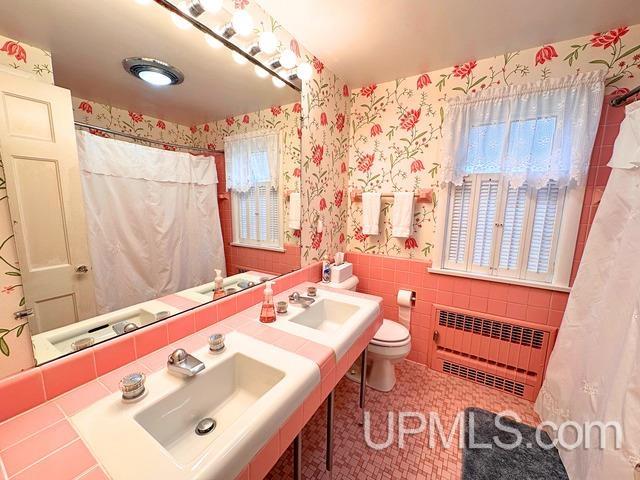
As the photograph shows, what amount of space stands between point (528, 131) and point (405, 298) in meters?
1.35

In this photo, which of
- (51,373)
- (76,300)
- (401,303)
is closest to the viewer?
(51,373)

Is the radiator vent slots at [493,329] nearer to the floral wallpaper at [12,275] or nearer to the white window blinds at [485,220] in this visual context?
the white window blinds at [485,220]

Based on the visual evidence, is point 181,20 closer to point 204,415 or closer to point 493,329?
point 204,415

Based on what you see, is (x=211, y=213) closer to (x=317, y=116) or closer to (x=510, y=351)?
(x=317, y=116)

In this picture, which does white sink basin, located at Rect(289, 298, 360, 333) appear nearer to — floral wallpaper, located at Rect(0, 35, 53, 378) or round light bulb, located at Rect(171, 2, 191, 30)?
floral wallpaper, located at Rect(0, 35, 53, 378)

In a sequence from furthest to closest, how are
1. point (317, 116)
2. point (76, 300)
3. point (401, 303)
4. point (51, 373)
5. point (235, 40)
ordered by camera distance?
point (401, 303) → point (317, 116) → point (235, 40) → point (76, 300) → point (51, 373)

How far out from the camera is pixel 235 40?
123 cm

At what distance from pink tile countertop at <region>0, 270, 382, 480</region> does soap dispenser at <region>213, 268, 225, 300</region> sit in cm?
5

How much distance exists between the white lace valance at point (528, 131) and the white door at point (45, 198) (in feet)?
6.38

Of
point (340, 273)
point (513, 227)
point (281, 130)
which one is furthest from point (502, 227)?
point (281, 130)

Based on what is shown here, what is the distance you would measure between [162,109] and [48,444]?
1.10 metres

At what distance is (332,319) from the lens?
60.0 inches

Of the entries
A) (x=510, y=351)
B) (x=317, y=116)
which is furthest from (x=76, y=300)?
(x=510, y=351)

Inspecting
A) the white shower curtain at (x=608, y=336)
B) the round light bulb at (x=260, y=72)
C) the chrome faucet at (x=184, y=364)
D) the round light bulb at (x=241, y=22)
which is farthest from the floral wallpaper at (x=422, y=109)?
the chrome faucet at (x=184, y=364)
